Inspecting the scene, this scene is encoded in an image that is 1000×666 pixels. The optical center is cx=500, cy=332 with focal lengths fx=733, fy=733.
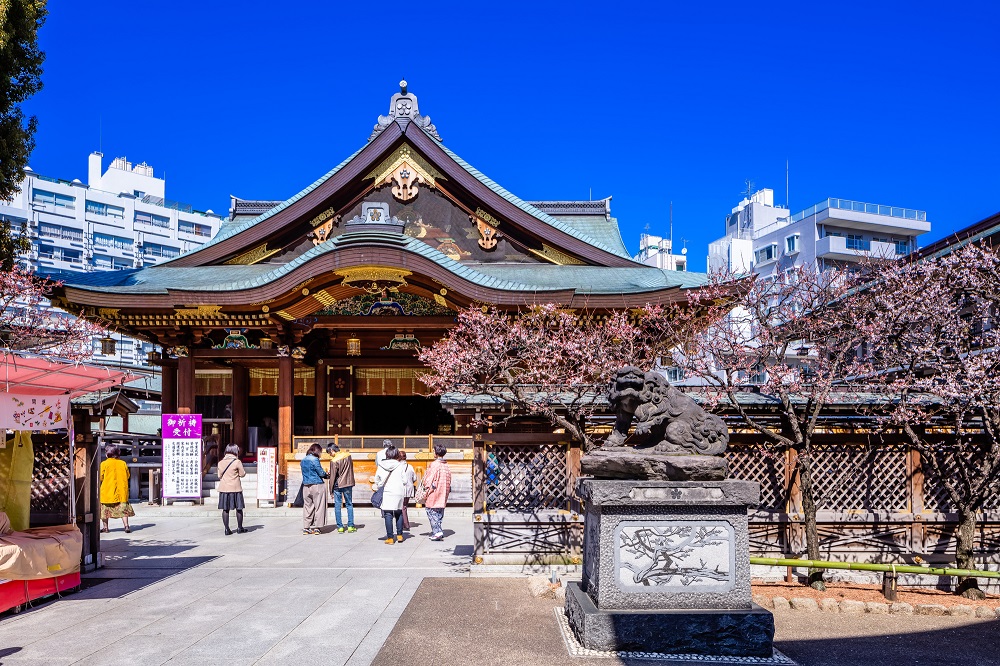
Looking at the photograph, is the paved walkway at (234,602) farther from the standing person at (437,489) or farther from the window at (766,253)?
the window at (766,253)

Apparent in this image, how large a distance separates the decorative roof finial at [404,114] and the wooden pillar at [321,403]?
22.9 ft

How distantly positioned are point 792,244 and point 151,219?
163 feet

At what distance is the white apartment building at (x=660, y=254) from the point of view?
62.6 meters

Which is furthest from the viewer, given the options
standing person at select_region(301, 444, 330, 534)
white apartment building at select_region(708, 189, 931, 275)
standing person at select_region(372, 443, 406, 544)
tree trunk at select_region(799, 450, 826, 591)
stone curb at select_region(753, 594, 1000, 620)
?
white apartment building at select_region(708, 189, 931, 275)

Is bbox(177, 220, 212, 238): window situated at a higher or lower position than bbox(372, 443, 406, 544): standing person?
higher

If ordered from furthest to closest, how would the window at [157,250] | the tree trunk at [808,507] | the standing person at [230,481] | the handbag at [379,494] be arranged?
the window at [157,250]
the standing person at [230,481]
the handbag at [379,494]
the tree trunk at [808,507]

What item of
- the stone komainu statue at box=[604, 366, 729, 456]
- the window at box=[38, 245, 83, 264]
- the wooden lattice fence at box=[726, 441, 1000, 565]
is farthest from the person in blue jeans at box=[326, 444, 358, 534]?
the window at box=[38, 245, 83, 264]

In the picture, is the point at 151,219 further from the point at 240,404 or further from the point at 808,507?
the point at 808,507

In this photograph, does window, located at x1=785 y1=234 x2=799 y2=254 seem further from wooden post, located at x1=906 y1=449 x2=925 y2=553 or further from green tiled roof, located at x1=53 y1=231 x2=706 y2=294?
wooden post, located at x1=906 y1=449 x2=925 y2=553

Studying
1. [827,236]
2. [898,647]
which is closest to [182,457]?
[898,647]

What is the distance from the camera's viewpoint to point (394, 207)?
826 inches

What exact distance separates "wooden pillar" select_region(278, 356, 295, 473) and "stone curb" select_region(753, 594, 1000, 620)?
12.7 m

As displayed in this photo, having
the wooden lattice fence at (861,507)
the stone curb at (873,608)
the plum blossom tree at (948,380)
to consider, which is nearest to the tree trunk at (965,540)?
the plum blossom tree at (948,380)

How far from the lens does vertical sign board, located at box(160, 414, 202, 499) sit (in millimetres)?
16578
